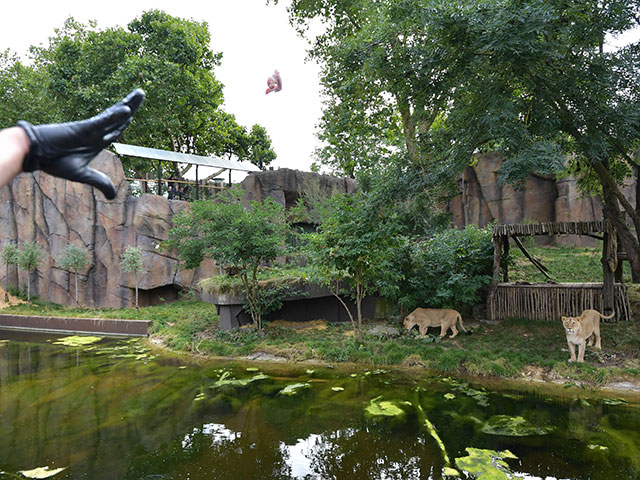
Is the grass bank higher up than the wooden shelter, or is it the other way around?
the wooden shelter

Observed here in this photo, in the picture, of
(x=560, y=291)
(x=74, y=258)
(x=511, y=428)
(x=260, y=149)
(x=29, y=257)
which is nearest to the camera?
(x=511, y=428)

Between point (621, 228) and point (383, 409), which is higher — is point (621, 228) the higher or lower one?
the higher one

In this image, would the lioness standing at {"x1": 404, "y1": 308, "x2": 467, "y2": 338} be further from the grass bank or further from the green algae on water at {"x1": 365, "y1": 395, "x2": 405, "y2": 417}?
the green algae on water at {"x1": 365, "y1": 395, "x2": 405, "y2": 417}

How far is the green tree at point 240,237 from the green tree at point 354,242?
1.18 m

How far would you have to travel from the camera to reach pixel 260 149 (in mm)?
31625

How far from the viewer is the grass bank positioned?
7.36m

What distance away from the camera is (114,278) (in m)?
16.4

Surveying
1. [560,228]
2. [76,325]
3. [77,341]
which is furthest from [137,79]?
[560,228]

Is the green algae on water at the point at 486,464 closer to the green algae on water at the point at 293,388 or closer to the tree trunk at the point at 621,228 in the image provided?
the green algae on water at the point at 293,388

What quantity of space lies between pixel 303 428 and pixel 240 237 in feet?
17.0

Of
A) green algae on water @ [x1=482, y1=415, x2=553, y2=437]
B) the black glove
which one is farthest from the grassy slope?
the black glove

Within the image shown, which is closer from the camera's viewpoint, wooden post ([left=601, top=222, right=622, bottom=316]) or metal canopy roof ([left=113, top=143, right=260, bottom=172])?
wooden post ([left=601, top=222, right=622, bottom=316])

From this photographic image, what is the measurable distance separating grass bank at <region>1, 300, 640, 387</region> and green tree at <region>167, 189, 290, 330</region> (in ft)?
3.42

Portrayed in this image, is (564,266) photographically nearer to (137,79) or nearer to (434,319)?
(434,319)
